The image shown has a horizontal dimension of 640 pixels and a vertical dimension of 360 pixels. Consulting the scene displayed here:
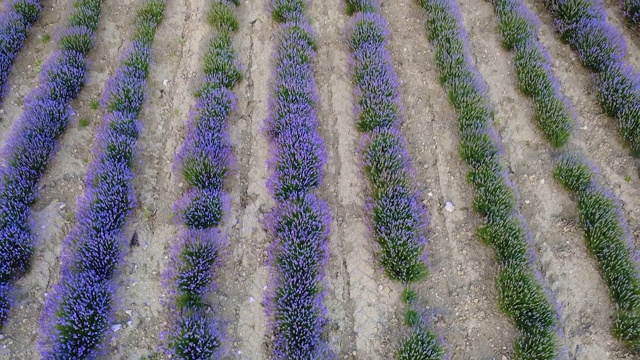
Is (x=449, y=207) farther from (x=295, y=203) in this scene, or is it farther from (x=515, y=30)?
(x=515, y=30)

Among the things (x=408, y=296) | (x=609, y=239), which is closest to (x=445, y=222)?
(x=408, y=296)

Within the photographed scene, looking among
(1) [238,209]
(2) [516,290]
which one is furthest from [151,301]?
(2) [516,290]

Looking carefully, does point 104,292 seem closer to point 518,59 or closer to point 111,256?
point 111,256

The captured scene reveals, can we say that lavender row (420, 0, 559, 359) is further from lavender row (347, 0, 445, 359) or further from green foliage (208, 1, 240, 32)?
green foliage (208, 1, 240, 32)

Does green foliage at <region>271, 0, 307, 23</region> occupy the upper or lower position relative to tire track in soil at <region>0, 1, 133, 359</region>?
upper

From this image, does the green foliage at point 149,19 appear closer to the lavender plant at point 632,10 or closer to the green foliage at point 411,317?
the green foliage at point 411,317

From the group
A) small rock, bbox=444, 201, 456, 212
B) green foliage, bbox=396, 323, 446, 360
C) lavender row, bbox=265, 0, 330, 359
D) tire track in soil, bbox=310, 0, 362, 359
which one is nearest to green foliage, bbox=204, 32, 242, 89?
lavender row, bbox=265, 0, 330, 359
